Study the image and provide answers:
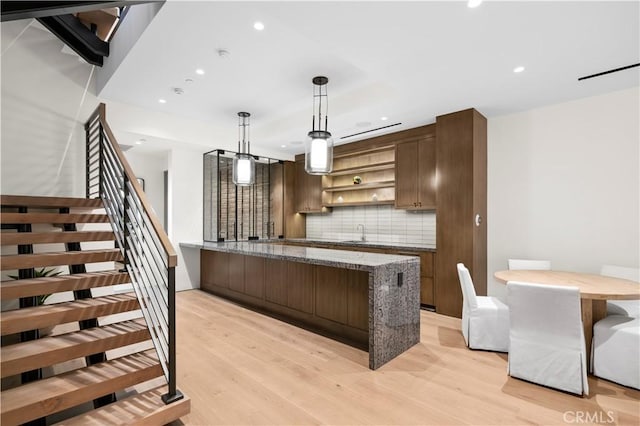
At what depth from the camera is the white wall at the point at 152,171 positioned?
6402 millimetres

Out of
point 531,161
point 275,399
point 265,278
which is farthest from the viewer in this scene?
point 265,278

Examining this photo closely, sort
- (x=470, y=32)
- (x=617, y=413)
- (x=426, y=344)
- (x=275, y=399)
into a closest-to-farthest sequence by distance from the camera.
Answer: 1. (x=617, y=413)
2. (x=275, y=399)
3. (x=470, y=32)
4. (x=426, y=344)

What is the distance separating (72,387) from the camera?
183 centimetres

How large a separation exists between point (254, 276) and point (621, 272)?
4.33 m

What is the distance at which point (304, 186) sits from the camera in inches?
269

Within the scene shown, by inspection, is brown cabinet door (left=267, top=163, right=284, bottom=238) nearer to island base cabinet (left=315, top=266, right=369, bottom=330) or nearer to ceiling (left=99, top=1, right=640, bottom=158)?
ceiling (left=99, top=1, right=640, bottom=158)

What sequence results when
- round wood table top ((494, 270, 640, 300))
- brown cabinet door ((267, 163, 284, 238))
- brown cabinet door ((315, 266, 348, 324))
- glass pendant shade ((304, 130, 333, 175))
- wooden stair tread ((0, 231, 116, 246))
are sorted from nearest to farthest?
1. round wood table top ((494, 270, 640, 300))
2. wooden stair tread ((0, 231, 116, 246))
3. glass pendant shade ((304, 130, 333, 175))
4. brown cabinet door ((315, 266, 348, 324))
5. brown cabinet door ((267, 163, 284, 238))

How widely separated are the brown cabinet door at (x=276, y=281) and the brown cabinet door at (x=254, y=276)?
10 centimetres

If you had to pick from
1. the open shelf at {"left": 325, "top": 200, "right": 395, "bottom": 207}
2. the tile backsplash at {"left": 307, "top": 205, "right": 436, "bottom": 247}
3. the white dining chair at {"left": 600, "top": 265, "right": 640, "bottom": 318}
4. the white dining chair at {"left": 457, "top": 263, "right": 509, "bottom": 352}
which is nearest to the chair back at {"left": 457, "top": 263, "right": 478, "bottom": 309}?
the white dining chair at {"left": 457, "top": 263, "right": 509, "bottom": 352}

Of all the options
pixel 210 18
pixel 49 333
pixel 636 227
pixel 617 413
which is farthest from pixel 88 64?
pixel 636 227

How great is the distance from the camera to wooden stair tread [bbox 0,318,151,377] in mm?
1827

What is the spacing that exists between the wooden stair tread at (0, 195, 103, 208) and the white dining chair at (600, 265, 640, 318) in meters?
5.44

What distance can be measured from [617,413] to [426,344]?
1.45m

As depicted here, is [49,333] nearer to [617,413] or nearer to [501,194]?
[617,413]
